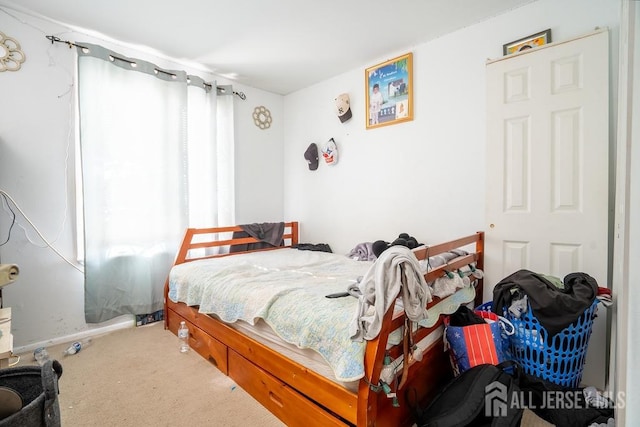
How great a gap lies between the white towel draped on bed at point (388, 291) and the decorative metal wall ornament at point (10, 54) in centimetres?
290

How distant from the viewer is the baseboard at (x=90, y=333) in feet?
7.12

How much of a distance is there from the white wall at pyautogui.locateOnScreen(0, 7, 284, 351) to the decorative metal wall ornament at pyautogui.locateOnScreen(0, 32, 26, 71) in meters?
0.03

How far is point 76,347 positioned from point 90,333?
1.06 feet

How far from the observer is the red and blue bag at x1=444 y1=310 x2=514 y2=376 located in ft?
4.89

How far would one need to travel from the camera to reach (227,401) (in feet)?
5.32

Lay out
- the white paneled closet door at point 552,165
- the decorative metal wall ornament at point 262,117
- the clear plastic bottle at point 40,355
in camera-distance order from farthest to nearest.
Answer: the decorative metal wall ornament at point 262,117 → the clear plastic bottle at point 40,355 → the white paneled closet door at point 552,165

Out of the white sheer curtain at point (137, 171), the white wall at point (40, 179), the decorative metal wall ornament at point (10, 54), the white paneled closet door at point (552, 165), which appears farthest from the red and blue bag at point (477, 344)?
the decorative metal wall ornament at point (10, 54)

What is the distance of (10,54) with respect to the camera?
81.7 inches

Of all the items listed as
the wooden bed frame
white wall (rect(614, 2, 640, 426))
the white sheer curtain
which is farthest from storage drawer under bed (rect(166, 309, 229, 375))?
white wall (rect(614, 2, 640, 426))
